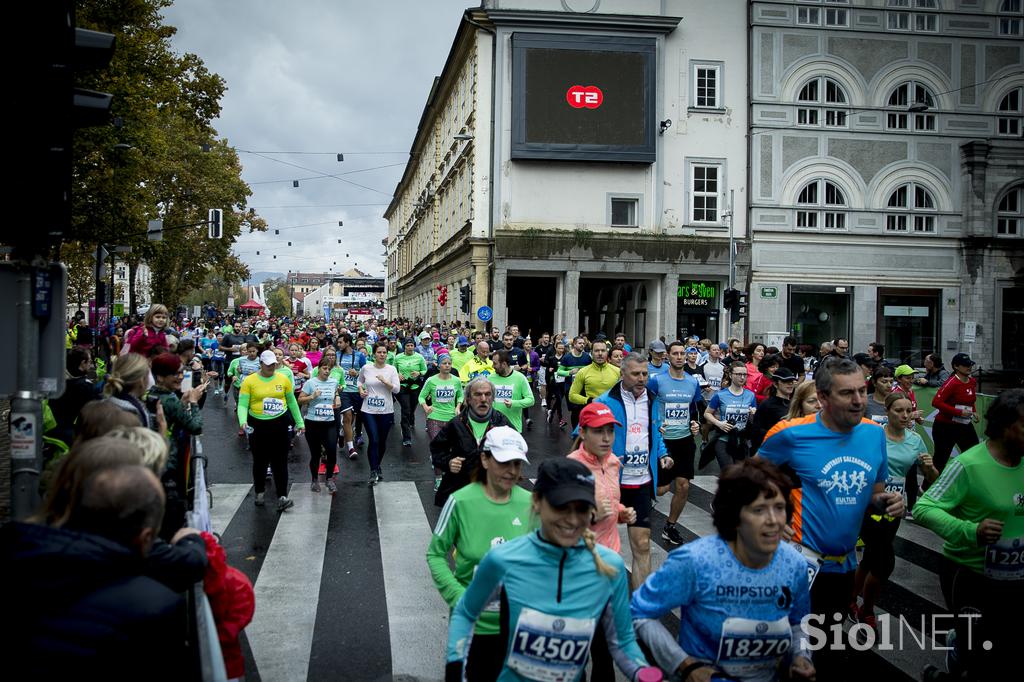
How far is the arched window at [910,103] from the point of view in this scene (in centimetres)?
3209

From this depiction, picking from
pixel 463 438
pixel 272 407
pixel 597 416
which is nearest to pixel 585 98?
pixel 272 407

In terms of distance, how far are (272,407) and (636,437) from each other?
474 cm

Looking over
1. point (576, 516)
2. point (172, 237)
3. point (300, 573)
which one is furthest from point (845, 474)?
point (172, 237)

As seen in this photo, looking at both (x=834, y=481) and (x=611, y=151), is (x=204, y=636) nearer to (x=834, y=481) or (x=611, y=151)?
(x=834, y=481)

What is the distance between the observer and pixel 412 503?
919 centimetres

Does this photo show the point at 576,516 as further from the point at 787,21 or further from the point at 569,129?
the point at 787,21

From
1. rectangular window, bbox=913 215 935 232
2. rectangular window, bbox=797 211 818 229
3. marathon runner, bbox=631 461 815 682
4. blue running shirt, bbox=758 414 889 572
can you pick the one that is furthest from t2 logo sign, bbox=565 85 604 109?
marathon runner, bbox=631 461 815 682

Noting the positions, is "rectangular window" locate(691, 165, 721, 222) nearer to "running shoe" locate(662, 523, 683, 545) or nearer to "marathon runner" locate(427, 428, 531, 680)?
"running shoe" locate(662, 523, 683, 545)

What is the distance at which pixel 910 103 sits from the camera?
3219 centimetres

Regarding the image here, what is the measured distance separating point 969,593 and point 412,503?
625 centimetres

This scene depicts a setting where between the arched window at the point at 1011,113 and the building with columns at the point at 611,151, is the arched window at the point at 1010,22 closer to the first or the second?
the arched window at the point at 1011,113

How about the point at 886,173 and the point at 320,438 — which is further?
the point at 886,173

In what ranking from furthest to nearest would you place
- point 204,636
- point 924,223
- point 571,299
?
point 924,223 < point 571,299 < point 204,636

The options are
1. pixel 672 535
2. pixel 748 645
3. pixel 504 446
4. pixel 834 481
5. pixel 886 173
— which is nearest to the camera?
pixel 748 645
